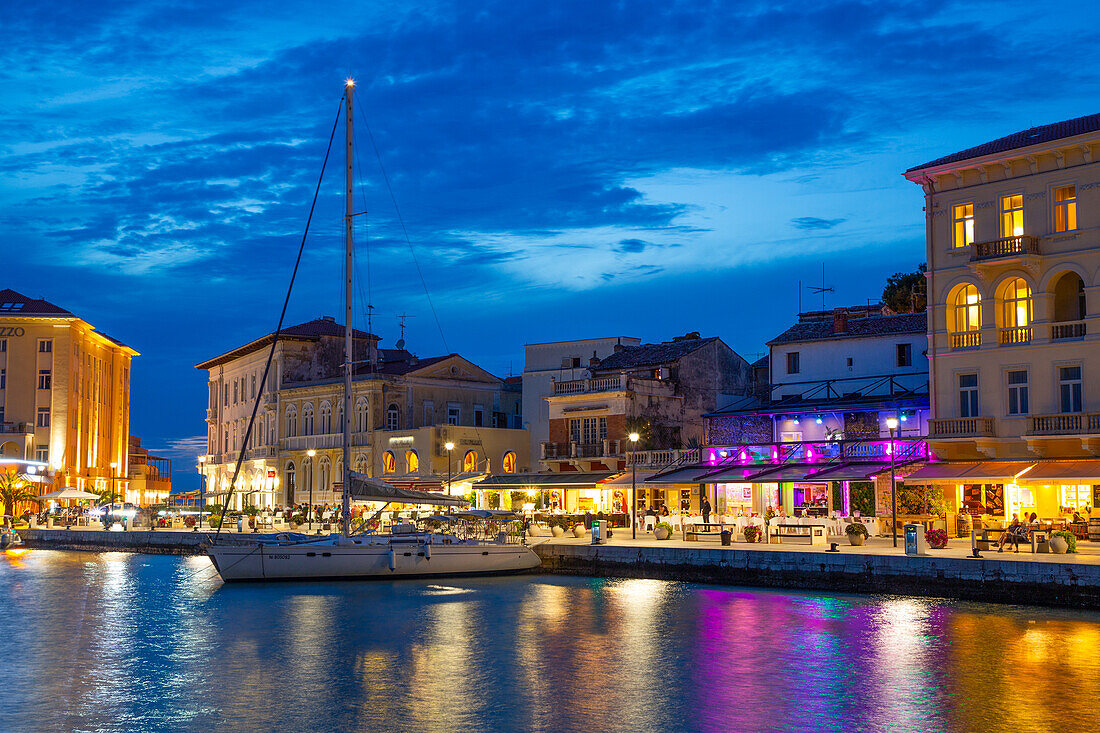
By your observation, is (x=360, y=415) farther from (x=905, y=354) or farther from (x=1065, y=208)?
(x=1065, y=208)

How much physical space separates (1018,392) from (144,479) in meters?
95.7

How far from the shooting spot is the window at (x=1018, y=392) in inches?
1548

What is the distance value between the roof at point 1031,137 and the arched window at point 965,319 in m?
4.51

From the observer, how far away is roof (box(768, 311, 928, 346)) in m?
49.7

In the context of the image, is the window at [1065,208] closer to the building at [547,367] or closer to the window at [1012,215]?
the window at [1012,215]

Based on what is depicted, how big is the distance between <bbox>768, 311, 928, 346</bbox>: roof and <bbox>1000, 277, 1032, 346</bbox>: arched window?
24.9ft

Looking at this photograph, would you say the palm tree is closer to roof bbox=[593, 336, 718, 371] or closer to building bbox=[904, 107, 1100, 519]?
roof bbox=[593, 336, 718, 371]

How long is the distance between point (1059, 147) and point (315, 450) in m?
46.9

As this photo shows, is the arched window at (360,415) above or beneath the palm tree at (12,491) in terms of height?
above

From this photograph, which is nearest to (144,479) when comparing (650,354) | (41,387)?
(41,387)

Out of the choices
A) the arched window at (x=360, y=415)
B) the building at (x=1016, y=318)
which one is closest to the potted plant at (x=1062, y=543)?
the building at (x=1016, y=318)

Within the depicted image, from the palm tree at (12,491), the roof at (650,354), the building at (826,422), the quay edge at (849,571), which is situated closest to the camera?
the quay edge at (849,571)

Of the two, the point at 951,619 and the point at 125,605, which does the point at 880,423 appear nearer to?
the point at 951,619

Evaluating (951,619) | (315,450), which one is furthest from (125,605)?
(315,450)
